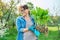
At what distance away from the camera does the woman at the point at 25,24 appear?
6.08 feet

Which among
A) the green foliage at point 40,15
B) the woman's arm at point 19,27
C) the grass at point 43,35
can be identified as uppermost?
the green foliage at point 40,15

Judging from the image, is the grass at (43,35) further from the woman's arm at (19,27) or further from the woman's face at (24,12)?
the woman's face at (24,12)

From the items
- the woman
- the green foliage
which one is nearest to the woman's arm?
the woman

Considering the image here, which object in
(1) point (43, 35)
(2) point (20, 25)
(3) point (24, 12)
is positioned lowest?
(1) point (43, 35)

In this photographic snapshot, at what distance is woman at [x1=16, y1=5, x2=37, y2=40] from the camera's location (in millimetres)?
1854

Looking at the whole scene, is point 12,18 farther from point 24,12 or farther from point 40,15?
point 40,15

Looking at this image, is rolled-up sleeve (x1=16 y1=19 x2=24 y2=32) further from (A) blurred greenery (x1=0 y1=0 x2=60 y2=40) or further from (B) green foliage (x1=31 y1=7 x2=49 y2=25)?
(B) green foliage (x1=31 y1=7 x2=49 y2=25)

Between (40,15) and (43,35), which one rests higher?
(40,15)

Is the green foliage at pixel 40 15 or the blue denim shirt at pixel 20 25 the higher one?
the green foliage at pixel 40 15

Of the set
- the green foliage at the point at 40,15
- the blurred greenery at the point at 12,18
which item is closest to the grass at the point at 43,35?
the blurred greenery at the point at 12,18

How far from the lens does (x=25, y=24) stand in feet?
6.10

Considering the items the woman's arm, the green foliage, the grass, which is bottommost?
the grass

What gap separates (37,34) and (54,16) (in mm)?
246

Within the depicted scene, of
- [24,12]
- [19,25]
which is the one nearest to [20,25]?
[19,25]
